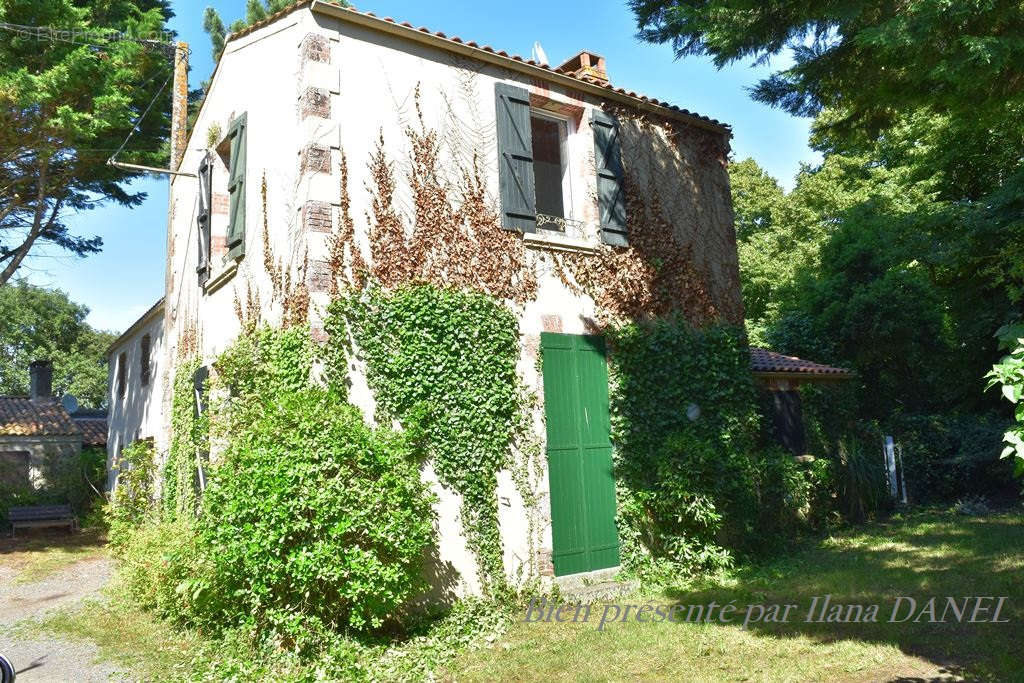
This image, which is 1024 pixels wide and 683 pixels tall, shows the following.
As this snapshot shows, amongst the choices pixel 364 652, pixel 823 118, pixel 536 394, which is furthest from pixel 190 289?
pixel 823 118

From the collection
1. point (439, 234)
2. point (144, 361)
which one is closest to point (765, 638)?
point (439, 234)

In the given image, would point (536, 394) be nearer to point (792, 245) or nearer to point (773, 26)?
point (773, 26)

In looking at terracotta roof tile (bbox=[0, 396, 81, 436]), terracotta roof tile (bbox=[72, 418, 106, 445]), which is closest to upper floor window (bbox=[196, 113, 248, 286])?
terracotta roof tile (bbox=[0, 396, 81, 436])

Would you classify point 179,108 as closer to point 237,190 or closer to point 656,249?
point 237,190

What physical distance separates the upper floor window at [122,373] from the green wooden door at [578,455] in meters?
14.7

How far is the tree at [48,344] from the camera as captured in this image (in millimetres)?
35656

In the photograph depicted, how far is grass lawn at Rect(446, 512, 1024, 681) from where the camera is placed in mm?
5812

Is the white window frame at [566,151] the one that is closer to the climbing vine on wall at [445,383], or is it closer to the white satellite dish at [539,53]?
the white satellite dish at [539,53]

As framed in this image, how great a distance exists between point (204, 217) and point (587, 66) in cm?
593

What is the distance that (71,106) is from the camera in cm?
1357

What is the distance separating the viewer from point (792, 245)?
80.9 feet

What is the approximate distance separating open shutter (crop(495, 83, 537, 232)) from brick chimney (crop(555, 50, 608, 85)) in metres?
1.69

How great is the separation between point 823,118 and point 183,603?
2429 cm

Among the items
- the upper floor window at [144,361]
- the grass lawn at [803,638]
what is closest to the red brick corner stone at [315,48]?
the grass lawn at [803,638]
